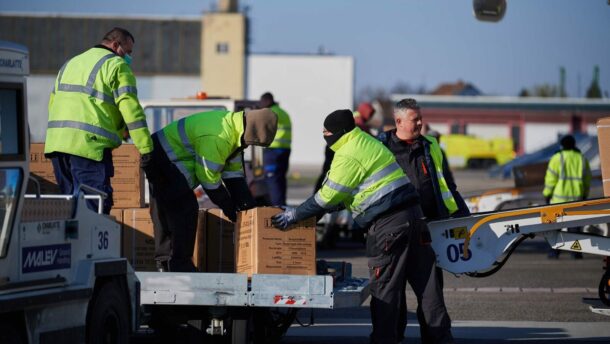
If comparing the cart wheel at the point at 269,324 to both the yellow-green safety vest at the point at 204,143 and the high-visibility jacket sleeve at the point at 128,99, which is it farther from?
the high-visibility jacket sleeve at the point at 128,99

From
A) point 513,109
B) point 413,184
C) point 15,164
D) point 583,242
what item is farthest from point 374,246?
point 513,109

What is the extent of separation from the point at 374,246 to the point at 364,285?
36 centimetres

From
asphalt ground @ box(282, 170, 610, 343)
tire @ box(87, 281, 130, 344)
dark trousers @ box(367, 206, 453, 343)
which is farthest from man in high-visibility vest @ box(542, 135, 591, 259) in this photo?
tire @ box(87, 281, 130, 344)

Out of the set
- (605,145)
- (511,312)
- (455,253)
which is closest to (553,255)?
(511,312)

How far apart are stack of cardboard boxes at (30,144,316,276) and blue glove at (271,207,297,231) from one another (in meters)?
0.04

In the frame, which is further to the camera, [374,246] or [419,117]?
[419,117]

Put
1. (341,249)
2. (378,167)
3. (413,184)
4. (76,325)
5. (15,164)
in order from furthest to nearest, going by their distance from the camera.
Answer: (341,249), (413,184), (378,167), (76,325), (15,164)

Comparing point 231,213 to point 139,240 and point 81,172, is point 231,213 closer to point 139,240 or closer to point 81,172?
point 139,240

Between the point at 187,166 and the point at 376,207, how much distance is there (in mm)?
1462

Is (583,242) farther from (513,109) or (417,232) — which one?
(513,109)

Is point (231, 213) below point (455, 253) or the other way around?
the other way around

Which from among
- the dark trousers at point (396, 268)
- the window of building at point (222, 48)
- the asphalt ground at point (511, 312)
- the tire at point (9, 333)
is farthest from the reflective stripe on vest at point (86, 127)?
the window of building at point (222, 48)

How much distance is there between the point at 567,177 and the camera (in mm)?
17031

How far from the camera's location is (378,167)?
8.57 m
